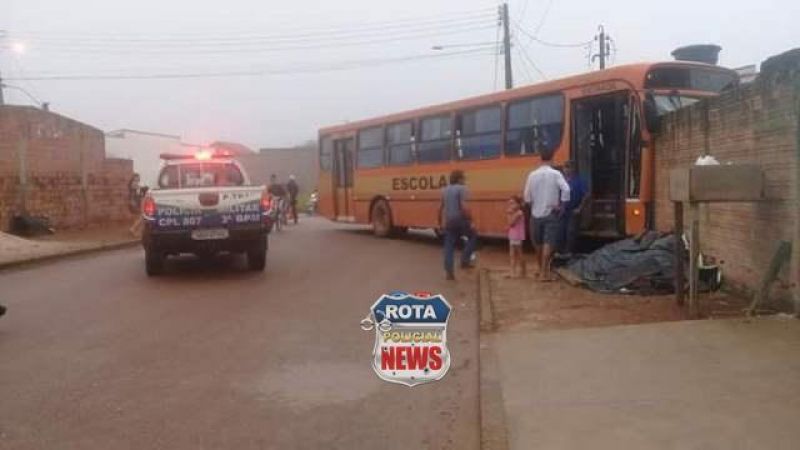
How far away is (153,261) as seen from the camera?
44.9ft

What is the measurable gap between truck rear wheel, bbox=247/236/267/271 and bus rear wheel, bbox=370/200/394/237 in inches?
281

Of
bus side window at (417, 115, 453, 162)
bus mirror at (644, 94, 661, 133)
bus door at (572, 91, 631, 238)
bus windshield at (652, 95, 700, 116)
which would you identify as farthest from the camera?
bus side window at (417, 115, 453, 162)

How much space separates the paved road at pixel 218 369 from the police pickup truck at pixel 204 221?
0.52 meters

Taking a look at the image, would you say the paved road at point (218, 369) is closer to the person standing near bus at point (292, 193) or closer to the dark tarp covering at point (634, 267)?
the dark tarp covering at point (634, 267)

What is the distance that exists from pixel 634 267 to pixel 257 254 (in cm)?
618

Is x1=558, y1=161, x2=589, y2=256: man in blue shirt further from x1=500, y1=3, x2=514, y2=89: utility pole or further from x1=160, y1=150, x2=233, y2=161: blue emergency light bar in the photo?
x1=500, y1=3, x2=514, y2=89: utility pole

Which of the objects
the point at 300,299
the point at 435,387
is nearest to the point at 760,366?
the point at 435,387

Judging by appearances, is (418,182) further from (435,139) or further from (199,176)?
(199,176)

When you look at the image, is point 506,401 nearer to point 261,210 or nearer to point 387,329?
point 387,329

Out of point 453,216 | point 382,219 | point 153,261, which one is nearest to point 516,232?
point 453,216

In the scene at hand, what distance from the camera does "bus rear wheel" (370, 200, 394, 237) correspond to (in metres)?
21.2

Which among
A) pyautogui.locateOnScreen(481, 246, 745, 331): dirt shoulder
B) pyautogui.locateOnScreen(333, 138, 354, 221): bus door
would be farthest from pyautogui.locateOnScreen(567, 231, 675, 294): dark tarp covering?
pyautogui.locateOnScreen(333, 138, 354, 221): bus door

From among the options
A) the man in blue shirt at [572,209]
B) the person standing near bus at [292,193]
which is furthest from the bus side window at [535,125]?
the person standing near bus at [292,193]

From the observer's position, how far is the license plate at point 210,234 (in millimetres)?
13070
